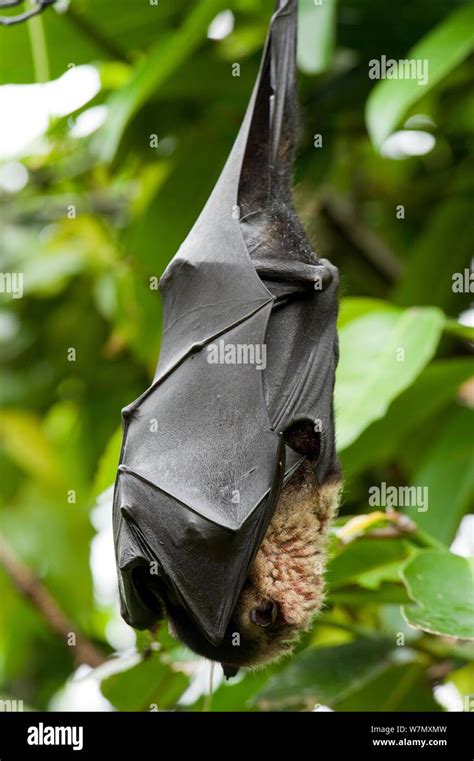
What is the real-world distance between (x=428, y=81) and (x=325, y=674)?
187 cm

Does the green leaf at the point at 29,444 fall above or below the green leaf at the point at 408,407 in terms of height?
above

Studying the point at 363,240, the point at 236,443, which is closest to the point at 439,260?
the point at 363,240

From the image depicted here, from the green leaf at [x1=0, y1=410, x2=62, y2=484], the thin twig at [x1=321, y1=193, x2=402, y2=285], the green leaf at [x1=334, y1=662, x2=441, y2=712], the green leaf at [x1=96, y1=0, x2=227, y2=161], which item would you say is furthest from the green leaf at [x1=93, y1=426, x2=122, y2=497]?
the thin twig at [x1=321, y1=193, x2=402, y2=285]

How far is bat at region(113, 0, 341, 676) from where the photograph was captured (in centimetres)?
232

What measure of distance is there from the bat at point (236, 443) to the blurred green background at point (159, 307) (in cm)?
20

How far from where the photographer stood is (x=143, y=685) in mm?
3074

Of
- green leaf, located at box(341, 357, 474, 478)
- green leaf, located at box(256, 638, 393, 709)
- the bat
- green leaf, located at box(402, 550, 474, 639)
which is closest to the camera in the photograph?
the bat

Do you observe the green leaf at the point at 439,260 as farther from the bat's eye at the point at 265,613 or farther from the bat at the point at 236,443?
the bat's eye at the point at 265,613

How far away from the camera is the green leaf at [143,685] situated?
301 centimetres

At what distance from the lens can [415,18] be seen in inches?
145

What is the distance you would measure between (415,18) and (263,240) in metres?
1.53

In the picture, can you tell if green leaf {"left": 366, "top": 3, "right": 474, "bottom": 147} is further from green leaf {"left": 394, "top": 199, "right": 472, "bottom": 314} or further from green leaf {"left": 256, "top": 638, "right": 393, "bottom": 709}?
green leaf {"left": 256, "top": 638, "right": 393, "bottom": 709}

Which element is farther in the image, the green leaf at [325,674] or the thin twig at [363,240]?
the thin twig at [363,240]
